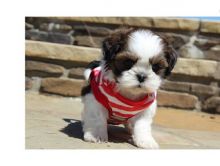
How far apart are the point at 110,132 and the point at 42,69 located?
2.10 meters

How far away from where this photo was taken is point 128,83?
3043mm

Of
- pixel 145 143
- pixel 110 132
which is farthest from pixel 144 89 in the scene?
pixel 110 132

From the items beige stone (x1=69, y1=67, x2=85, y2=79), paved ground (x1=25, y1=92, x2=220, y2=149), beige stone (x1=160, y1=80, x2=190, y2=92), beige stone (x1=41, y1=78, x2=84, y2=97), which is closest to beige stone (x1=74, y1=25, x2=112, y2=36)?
beige stone (x1=69, y1=67, x2=85, y2=79)

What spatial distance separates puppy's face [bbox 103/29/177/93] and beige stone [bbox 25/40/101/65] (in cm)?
230

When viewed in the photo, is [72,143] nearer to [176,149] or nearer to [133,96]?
[133,96]

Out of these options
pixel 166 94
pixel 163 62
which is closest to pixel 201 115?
pixel 166 94

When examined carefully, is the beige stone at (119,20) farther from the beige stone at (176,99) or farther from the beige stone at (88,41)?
the beige stone at (176,99)

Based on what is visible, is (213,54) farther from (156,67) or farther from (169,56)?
(156,67)

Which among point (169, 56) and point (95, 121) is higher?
point (169, 56)

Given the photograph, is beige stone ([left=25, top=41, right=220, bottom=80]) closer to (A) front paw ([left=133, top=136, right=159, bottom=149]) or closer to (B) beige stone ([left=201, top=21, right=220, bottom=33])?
(B) beige stone ([left=201, top=21, right=220, bottom=33])

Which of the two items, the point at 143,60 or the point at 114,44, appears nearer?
the point at 143,60

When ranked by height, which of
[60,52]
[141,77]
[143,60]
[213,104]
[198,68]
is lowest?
[213,104]

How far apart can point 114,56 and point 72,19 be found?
2.52 metres

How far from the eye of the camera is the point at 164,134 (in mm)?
4039
